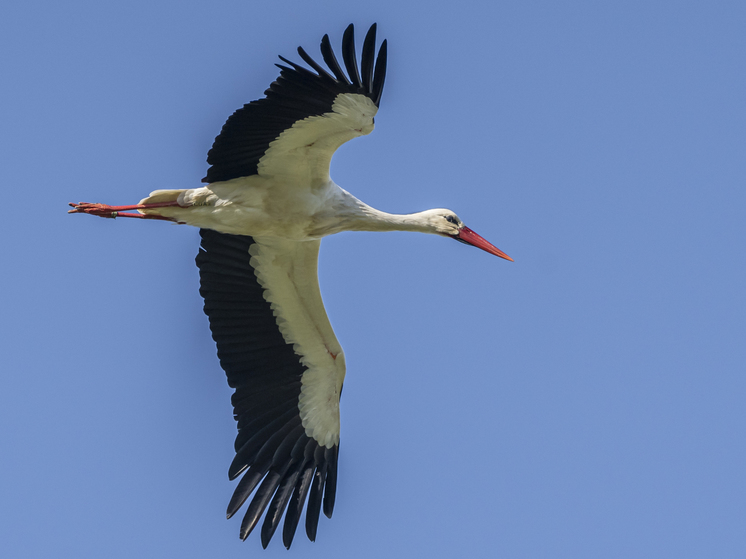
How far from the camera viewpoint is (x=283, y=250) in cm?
920

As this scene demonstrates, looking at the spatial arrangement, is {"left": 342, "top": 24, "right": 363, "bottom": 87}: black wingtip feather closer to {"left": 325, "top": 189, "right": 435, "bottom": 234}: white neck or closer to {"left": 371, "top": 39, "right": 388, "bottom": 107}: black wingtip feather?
{"left": 371, "top": 39, "right": 388, "bottom": 107}: black wingtip feather

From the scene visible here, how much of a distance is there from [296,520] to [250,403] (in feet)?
3.98

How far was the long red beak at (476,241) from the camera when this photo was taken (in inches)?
370

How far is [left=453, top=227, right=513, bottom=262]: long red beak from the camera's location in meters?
9.40

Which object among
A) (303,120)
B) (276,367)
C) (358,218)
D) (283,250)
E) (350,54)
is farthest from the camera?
(276,367)

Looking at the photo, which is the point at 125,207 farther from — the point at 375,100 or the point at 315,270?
the point at 375,100

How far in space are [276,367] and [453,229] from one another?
2.21m

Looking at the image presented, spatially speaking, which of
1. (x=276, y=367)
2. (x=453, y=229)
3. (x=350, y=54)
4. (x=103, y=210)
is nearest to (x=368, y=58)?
(x=350, y=54)

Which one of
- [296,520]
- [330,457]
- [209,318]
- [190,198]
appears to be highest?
[190,198]

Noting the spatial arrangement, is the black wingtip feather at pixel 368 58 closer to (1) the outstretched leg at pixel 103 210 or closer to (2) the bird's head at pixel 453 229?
(2) the bird's head at pixel 453 229

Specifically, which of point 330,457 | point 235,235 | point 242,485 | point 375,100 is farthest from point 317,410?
point 375,100

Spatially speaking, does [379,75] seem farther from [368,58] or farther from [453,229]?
[453,229]

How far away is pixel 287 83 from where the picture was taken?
7.51 meters

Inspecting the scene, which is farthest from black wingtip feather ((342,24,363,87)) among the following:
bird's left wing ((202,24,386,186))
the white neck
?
the white neck
